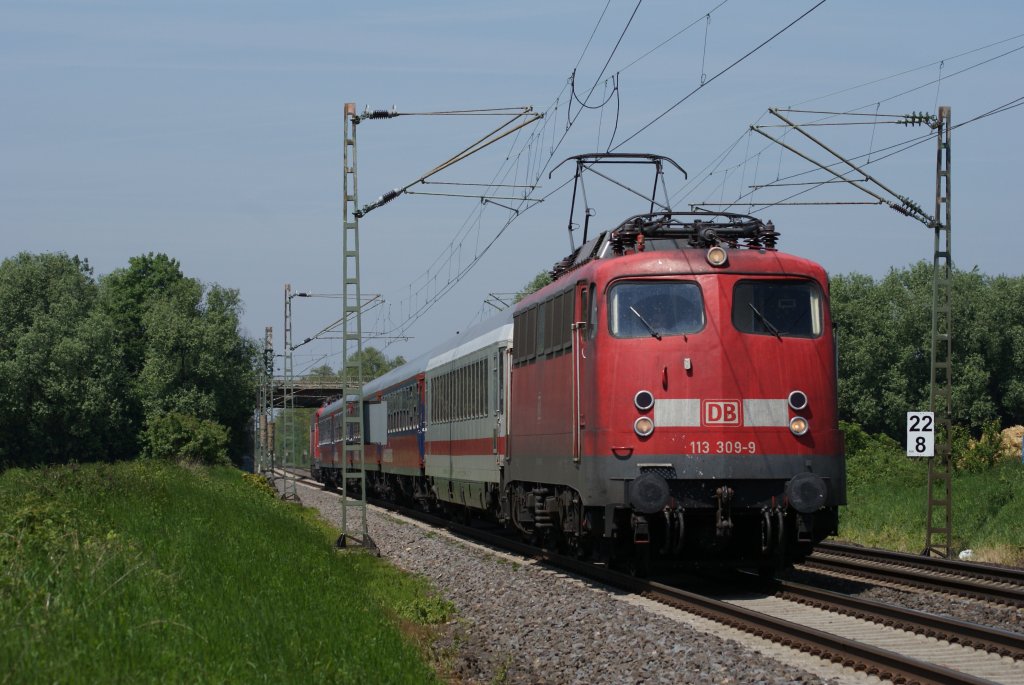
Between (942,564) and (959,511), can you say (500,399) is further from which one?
(959,511)

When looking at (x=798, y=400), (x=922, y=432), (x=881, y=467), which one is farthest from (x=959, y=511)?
(x=798, y=400)

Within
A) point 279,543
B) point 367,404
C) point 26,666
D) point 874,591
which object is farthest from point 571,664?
point 367,404

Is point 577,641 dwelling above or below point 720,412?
below

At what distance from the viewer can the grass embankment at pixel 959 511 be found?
882 inches

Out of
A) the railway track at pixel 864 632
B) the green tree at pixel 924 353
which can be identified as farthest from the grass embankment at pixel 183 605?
the green tree at pixel 924 353

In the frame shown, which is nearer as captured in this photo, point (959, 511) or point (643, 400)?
point (643, 400)

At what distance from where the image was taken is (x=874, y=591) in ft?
51.0

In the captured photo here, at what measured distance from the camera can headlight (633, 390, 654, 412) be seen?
14.9 metres

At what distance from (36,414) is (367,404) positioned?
51846 mm

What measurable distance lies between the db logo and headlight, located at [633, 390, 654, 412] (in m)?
0.55

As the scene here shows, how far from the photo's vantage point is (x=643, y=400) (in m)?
14.9

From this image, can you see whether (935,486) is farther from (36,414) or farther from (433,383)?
(36,414)

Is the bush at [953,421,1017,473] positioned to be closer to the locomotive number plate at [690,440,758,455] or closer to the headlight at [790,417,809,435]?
the headlight at [790,417,809,435]

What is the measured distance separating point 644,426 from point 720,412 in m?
0.84
